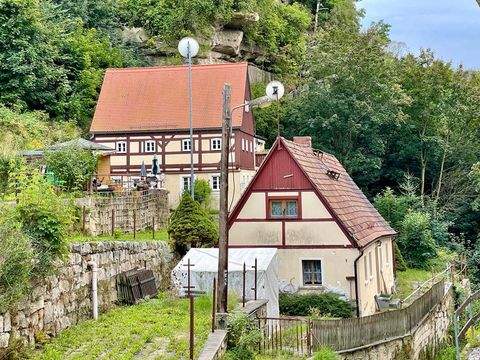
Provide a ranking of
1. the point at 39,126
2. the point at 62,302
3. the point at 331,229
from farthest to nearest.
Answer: the point at 39,126 → the point at 331,229 → the point at 62,302

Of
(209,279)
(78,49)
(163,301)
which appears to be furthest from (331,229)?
(78,49)

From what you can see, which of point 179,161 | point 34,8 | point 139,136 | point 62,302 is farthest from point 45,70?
point 62,302

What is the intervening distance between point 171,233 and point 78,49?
2111 centimetres

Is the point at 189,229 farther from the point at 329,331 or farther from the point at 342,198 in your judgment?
the point at 329,331

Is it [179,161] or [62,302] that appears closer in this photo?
[62,302]

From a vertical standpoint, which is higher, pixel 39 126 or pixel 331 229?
pixel 39 126

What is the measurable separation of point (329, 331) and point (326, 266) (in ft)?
23.5

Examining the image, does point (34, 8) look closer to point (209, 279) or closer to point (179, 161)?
point (179, 161)

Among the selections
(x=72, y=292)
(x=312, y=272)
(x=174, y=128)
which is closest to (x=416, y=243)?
(x=312, y=272)

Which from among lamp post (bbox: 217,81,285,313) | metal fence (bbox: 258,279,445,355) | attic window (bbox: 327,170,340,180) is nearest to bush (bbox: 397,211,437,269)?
attic window (bbox: 327,170,340,180)

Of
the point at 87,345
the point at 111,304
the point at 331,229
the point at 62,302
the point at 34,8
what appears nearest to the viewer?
the point at 87,345

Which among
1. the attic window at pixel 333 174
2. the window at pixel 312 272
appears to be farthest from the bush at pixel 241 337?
the attic window at pixel 333 174

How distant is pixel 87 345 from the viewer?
11758 mm

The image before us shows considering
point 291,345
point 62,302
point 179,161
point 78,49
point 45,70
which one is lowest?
point 291,345
